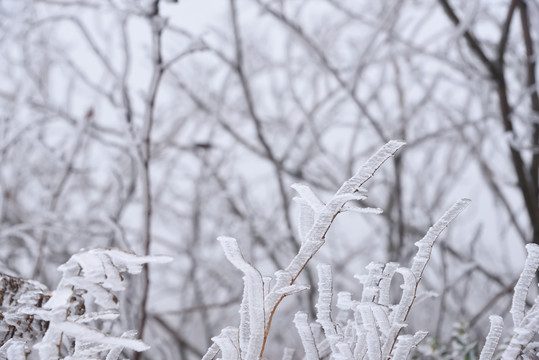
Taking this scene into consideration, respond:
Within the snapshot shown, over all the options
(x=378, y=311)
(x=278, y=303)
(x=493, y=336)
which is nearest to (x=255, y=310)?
(x=278, y=303)

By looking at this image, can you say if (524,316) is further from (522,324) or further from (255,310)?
(255,310)

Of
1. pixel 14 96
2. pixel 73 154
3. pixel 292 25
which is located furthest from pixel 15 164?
pixel 292 25

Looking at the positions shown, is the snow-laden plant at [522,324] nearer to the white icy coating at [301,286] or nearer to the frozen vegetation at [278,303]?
the frozen vegetation at [278,303]

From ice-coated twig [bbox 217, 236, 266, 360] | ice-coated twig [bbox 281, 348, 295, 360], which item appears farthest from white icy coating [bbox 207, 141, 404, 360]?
ice-coated twig [bbox 281, 348, 295, 360]

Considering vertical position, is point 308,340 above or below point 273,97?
below

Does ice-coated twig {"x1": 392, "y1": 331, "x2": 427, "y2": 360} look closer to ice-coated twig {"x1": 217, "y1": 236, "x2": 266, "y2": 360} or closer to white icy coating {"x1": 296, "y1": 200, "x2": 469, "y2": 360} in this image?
white icy coating {"x1": 296, "y1": 200, "x2": 469, "y2": 360}

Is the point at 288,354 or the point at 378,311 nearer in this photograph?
the point at 378,311

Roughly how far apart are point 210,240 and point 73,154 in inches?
→ 135

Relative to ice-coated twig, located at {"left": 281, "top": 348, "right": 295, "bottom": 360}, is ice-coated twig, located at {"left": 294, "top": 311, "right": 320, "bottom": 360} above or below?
above

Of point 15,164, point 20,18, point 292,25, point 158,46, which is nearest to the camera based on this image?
A: point 158,46

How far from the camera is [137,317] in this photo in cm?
117

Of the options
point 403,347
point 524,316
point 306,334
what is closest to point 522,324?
point 524,316

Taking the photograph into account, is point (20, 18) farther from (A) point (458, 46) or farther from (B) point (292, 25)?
(A) point (458, 46)

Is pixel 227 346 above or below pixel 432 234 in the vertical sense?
below
